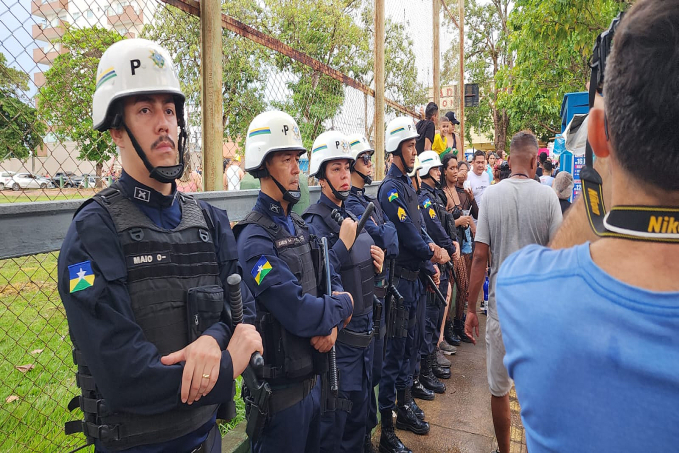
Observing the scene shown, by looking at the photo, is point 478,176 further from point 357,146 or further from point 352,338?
point 352,338

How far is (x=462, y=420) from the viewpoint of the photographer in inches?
160

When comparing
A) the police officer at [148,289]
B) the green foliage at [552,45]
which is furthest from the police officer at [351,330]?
the green foliage at [552,45]

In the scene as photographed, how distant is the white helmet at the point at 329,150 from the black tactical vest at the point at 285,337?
1.15 meters

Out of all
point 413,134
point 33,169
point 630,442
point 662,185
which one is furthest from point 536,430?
point 413,134

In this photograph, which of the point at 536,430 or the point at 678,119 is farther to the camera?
the point at 536,430

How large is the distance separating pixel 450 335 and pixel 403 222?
2.71 meters

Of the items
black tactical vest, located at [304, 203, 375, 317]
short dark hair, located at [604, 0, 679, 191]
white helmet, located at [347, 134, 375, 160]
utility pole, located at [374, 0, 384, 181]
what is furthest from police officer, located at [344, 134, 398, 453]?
short dark hair, located at [604, 0, 679, 191]

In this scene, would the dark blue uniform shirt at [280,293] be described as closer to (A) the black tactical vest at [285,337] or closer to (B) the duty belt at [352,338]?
(A) the black tactical vest at [285,337]

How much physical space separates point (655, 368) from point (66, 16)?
2669mm

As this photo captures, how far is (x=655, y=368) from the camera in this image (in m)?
0.64

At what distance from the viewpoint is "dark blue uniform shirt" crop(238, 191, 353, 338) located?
2.19 metres

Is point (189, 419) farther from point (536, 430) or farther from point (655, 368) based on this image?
point (655, 368)

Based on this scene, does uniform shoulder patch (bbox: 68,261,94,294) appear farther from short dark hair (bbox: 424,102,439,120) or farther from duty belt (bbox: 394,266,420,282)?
short dark hair (bbox: 424,102,439,120)

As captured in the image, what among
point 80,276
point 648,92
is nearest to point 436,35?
point 80,276
